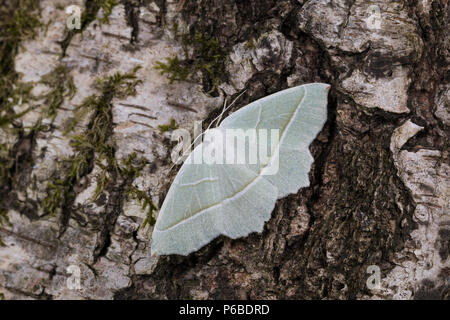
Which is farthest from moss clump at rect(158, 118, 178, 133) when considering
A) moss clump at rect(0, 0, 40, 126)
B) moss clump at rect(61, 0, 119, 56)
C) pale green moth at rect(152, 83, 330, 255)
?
moss clump at rect(0, 0, 40, 126)

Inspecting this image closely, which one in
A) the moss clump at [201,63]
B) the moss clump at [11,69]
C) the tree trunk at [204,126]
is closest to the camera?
the tree trunk at [204,126]

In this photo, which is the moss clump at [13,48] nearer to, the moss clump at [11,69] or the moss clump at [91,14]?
the moss clump at [11,69]

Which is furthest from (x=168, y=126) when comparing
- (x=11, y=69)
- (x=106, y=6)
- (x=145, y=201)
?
(x=11, y=69)

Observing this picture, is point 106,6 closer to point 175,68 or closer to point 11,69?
point 175,68

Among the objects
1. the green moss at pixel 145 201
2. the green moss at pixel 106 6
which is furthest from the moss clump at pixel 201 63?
the green moss at pixel 145 201

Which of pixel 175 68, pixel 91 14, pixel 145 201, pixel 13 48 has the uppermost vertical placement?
pixel 91 14

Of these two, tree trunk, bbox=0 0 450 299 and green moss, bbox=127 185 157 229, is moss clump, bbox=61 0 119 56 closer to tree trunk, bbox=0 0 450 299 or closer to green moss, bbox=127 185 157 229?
tree trunk, bbox=0 0 450 299
